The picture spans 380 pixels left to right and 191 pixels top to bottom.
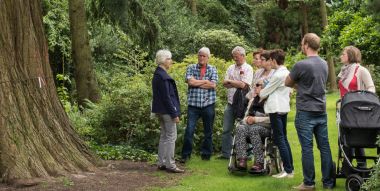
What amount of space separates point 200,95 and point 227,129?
0.83 meters

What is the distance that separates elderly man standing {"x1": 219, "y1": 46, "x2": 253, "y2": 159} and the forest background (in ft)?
2.50

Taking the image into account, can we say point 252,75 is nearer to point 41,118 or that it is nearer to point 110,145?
point 110,145

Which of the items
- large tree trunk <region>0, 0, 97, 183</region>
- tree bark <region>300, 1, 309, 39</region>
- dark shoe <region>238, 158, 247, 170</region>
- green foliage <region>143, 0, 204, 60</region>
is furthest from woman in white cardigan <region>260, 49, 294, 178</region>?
tree bark <region>300, 1, 309, 39</region>

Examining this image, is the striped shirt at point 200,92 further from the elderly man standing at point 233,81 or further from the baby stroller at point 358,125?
the baby stroller at point 358,125

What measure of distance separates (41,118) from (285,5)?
97.9 ft

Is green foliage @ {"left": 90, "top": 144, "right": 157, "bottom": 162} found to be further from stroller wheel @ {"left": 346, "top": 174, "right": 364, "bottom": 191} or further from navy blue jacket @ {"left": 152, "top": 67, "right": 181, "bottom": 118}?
stroller wheel @ {"left": 346, "top": 174, "right": 364, "bottom": 191}

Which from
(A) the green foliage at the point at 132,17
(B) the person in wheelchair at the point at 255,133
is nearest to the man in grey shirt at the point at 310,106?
(B) the person in wheelchair at the point at 255,133

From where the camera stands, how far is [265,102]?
8.02 m

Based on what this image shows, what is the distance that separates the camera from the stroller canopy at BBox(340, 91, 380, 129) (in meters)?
6.50

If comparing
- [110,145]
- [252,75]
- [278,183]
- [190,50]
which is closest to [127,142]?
[110,145]

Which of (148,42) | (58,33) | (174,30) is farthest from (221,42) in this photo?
(148,42)

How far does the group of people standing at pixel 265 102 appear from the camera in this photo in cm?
690

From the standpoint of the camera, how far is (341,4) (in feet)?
59.4

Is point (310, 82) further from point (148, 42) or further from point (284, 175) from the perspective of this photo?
point (148, 42)
